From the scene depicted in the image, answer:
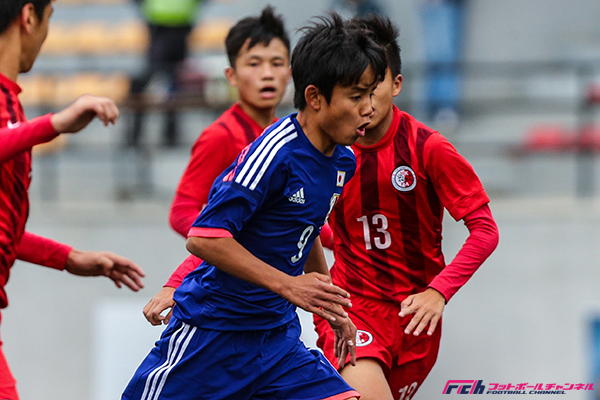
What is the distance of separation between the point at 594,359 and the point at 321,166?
5.01m

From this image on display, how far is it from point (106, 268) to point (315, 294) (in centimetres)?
140

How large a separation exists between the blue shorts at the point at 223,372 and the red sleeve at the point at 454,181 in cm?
97

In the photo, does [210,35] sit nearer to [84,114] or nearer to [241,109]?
[241,109]

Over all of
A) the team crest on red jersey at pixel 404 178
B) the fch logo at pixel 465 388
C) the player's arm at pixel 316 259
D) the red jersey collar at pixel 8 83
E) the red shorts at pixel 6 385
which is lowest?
the fch logo at pixel 465 388

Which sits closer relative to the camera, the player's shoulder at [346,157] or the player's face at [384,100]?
the player's shoulder at [346,157]

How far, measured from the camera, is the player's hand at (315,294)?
2.87 m

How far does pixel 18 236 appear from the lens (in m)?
3.54

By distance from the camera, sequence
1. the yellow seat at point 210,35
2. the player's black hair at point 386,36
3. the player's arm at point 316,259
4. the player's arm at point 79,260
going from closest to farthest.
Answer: the player's arm at point 316,259
the player's black hair at point 386,36
the player's arm at point 79,260
the yellow seat at point 210,35

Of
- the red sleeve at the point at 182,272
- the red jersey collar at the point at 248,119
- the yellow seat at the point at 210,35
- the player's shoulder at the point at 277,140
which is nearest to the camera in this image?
the player's shoulder at the point at 277,140

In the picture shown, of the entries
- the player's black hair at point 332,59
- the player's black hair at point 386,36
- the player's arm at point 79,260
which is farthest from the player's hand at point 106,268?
the player's black hair at point 386,36

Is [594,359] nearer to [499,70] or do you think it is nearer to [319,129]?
[499,70]

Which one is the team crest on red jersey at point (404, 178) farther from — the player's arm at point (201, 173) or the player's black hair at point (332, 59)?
the player's arm at point (201, 173)

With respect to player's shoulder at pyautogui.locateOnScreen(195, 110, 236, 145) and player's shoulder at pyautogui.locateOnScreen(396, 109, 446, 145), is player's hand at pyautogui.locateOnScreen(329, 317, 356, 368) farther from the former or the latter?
player's shoulder at pyautogui.locateOnScreen(195, 110, 236, 145)

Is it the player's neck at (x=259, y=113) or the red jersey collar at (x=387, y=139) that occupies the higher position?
the player's neck at (x=259, y=113)
